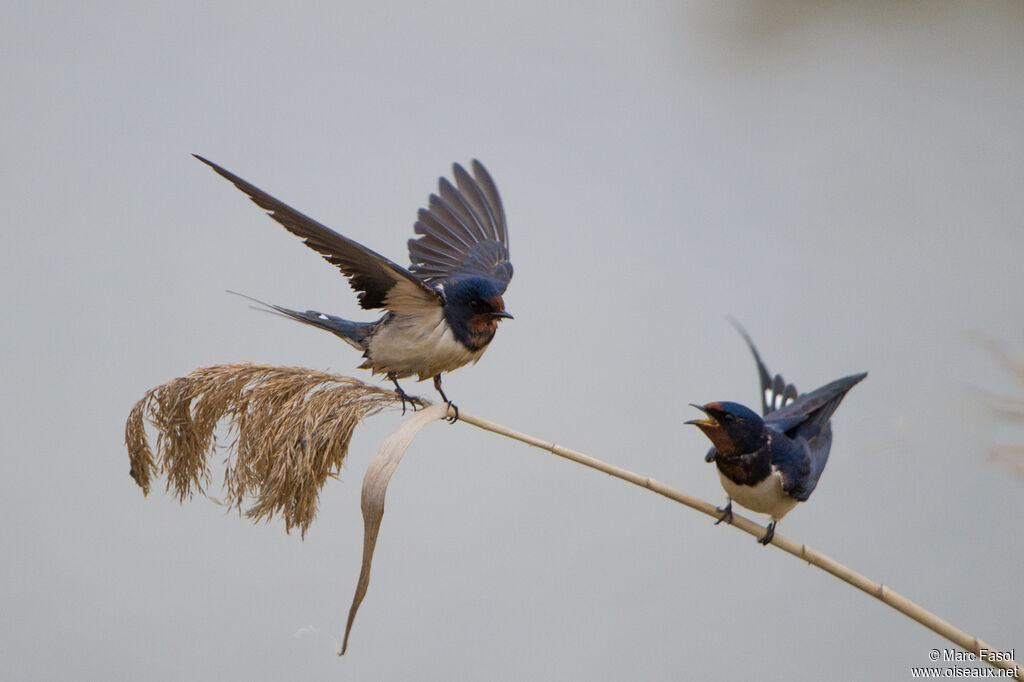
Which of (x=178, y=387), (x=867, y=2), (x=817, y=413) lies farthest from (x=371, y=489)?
(x=867, y=2)

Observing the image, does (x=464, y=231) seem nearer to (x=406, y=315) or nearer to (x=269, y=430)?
(x=406, y=315)

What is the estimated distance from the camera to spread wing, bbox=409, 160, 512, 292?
5.42 feet

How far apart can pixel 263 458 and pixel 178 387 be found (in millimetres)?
132

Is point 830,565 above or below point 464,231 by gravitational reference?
below

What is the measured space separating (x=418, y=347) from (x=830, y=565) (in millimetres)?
649

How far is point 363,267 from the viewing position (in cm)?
127

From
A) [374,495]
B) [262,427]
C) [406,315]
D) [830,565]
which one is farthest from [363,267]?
[830,565]

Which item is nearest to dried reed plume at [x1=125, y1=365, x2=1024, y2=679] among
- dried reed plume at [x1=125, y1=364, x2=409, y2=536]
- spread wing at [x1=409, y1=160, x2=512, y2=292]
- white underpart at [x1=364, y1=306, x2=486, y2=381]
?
dried reed plume at [x1=125, y1=364, x2=409, y2=536]

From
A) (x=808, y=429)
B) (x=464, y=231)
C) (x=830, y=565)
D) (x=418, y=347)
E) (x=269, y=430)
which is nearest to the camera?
(x=830, y=565)

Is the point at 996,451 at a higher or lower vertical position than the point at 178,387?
higher

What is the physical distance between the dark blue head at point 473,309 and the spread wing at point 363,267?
0.03 meters

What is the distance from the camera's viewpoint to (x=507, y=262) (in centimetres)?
170

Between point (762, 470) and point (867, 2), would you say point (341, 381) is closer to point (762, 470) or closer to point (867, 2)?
point (762, 470)

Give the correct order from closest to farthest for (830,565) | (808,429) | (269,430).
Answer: (830,565), (269,430), (808,429)
